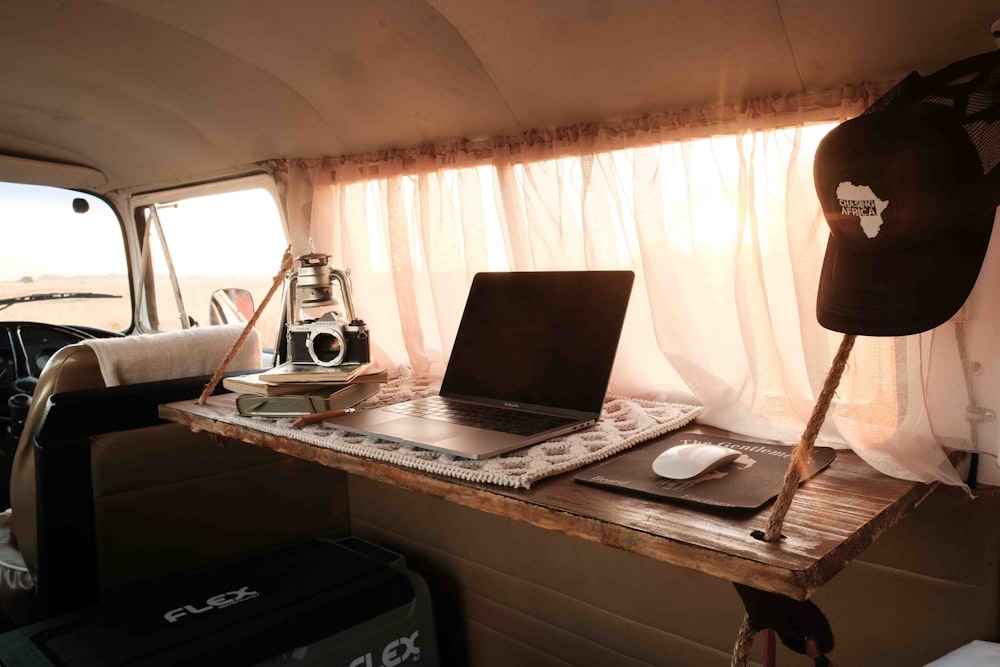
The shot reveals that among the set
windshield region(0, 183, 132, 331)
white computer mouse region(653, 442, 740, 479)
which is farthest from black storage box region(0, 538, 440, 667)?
windshield region(0, 183, 132, 331)

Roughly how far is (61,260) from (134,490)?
1.83 metres

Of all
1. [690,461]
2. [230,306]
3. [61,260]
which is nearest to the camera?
[690,461]

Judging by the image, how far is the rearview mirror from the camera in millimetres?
2916

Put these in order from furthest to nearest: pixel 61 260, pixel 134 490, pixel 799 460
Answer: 1. pixel 61 260
2. pixel 134 490
3. pixel 799 460

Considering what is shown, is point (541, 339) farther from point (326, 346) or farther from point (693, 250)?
point (326, 346)

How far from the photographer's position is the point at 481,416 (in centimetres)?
143

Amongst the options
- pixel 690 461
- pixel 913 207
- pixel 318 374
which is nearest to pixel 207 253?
pixel 318 374

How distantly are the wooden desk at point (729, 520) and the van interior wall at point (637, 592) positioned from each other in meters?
0.19

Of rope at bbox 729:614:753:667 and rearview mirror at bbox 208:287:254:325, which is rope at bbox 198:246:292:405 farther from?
rope at bbox 729:614:753:667

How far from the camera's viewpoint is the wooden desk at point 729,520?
2.57ft

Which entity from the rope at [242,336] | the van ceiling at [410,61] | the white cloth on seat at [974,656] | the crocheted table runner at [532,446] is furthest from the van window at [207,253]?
the white cloth on seat at [974,656]

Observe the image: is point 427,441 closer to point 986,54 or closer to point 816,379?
point 816,379

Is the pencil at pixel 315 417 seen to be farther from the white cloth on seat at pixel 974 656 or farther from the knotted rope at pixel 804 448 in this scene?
the white cloth on seat at pixel 974 656

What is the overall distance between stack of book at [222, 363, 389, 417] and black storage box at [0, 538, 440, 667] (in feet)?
1.43
